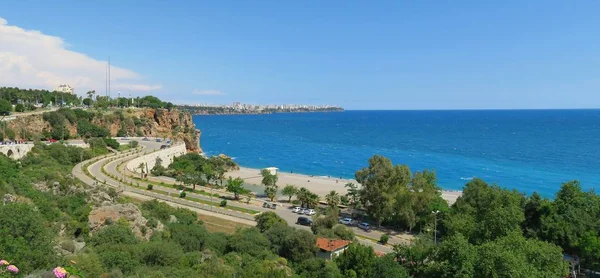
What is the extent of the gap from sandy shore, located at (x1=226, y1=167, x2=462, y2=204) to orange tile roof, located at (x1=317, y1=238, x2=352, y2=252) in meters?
30.2

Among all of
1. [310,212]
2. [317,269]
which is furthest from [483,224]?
[310,212]

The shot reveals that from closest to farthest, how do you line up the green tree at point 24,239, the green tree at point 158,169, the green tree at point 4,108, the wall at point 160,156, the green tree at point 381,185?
the green tree at point 24,239 < the green tree at point 381,185 < the wall at point 160,156 < the green tree at point 158,169 < the green tree at point 4,108

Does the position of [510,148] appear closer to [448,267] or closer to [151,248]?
[448,267]

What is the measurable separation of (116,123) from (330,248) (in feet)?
237

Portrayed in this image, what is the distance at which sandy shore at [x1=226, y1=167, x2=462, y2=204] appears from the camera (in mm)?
59456

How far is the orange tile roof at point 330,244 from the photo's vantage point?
25094mm

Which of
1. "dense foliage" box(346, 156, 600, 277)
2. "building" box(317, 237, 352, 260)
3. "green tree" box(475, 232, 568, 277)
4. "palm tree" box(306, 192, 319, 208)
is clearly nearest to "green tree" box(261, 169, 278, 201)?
"palm tree" box(306, 192, 319, 208)

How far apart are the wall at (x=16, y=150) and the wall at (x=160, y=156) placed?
1173 cm

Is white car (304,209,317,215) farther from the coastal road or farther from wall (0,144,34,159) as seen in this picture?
wall (0,144,34,159)

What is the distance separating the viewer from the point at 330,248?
25.1m

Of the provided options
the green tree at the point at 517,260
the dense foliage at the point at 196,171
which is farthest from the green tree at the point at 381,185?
the green tree at the point at 517,260

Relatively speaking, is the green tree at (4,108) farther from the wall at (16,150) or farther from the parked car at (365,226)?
the parked car at (365,226)

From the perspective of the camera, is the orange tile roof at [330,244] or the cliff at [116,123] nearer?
the orange tile roof at [330,244]

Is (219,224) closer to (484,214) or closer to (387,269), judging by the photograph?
(387,269)
